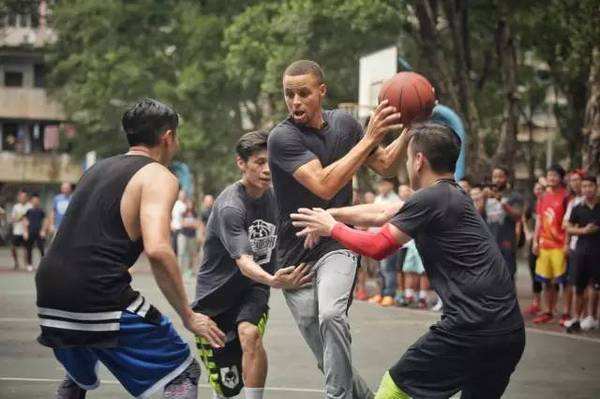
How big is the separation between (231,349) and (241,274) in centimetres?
48

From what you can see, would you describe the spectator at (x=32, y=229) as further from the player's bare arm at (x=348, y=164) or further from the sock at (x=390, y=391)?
the sock at (x=390, y=391)

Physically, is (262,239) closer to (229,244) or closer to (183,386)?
(229,244)

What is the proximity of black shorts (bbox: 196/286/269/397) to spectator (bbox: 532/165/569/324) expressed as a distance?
8.85 m

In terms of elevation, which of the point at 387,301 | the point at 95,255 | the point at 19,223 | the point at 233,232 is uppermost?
the point at 95,255

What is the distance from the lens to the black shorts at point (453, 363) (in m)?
6.36

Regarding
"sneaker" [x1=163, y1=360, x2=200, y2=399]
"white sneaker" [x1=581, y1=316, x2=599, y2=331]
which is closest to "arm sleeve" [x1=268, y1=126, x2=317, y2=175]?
"sneaker" [x1=163, y1=360, x2=200, y2=399]

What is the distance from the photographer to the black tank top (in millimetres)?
6211

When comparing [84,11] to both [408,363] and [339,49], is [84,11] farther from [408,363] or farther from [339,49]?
[408,363]

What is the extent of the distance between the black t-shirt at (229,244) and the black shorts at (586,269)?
7673mm

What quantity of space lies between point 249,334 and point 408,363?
2087 mm

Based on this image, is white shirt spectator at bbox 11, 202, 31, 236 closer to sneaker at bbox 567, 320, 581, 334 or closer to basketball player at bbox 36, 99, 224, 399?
sneaker at bbox 567, 320, 581, 334

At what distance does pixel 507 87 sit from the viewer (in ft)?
98.5

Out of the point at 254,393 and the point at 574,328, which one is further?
the point at 574,328

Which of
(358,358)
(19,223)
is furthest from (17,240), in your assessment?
(358,358)
